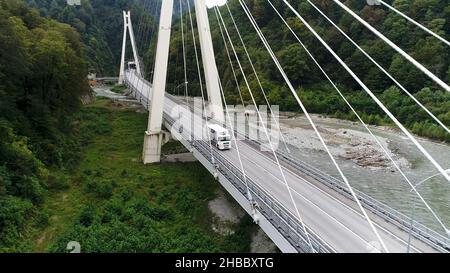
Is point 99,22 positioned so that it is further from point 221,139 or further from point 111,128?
point 221,139

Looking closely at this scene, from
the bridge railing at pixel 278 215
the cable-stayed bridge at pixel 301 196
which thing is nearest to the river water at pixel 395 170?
the cable-stayed bridge at pixel 301 196

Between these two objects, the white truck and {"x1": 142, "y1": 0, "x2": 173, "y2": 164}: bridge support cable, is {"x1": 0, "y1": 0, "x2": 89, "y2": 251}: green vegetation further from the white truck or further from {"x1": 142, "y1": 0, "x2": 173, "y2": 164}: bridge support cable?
the white truck

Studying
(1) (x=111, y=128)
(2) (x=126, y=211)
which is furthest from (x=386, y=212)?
(1) (x=111, y=128)

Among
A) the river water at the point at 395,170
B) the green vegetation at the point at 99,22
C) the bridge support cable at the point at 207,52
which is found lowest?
the river water at the point at 395,170

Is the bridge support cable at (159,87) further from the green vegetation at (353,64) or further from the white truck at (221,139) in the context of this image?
the green vegetation at (353,64)

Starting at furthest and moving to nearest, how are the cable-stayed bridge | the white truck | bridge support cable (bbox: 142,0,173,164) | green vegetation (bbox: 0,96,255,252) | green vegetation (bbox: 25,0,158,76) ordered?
green vegetation (bbox: 25,0,158,76) → bridge support cable (bbox: 142,0,173,164) → the white truck → green vegetation (bbox: 0,96,255,252) → the cable-stayed bridge

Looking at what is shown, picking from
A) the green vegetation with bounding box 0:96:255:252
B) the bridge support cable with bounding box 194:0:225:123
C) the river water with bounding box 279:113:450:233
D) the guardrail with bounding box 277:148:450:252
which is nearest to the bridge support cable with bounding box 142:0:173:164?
the green vegetation with bounding box 0:96:255:252

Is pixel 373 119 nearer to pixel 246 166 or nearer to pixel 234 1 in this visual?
pixel 246 166
